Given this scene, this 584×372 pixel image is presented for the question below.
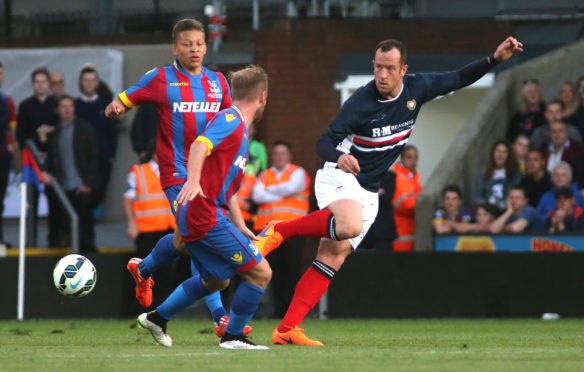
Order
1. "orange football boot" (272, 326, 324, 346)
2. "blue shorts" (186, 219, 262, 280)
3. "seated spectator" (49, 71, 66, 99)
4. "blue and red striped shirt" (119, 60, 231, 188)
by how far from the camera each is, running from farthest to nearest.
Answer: "seated spectator" (49, 71, 66, 99) < "blue and red striped shirt" (119, 60, 231, 188) < "orange football boot" (272, 326, 324, 346) < "blue shorts" (186, 219, 262, 280)

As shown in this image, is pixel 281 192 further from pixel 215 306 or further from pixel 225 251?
pixel 225 251

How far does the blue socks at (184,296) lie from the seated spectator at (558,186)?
6.01 meters

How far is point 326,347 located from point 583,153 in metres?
6.41

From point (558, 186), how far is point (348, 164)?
227 inches

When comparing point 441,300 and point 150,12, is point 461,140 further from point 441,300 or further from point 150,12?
point 150,12

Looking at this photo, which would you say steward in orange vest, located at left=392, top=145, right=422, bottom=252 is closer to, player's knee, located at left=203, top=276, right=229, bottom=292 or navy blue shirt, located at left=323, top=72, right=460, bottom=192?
navy blue shirt, located at left=323, top=72, right=460, bottom=192

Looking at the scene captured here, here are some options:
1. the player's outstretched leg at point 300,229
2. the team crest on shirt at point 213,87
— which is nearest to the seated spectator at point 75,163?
the team crest on shirt at point 213,87

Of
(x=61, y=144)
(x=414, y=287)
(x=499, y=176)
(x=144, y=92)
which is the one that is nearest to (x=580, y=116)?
(x=499, y=176)

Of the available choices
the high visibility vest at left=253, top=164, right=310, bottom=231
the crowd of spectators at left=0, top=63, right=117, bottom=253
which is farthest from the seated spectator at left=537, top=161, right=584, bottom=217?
the crowd of spectators at left=0, top=63, right=117, bottom=253

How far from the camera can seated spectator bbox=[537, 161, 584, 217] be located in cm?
1313

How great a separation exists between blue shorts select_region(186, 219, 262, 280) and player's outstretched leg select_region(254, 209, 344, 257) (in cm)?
84

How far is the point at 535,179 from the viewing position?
13500 mm

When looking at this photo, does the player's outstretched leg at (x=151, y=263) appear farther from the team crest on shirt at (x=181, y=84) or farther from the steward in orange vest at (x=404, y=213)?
the steward in orange vest at (x=404, y=213)

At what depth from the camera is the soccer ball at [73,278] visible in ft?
30.2
